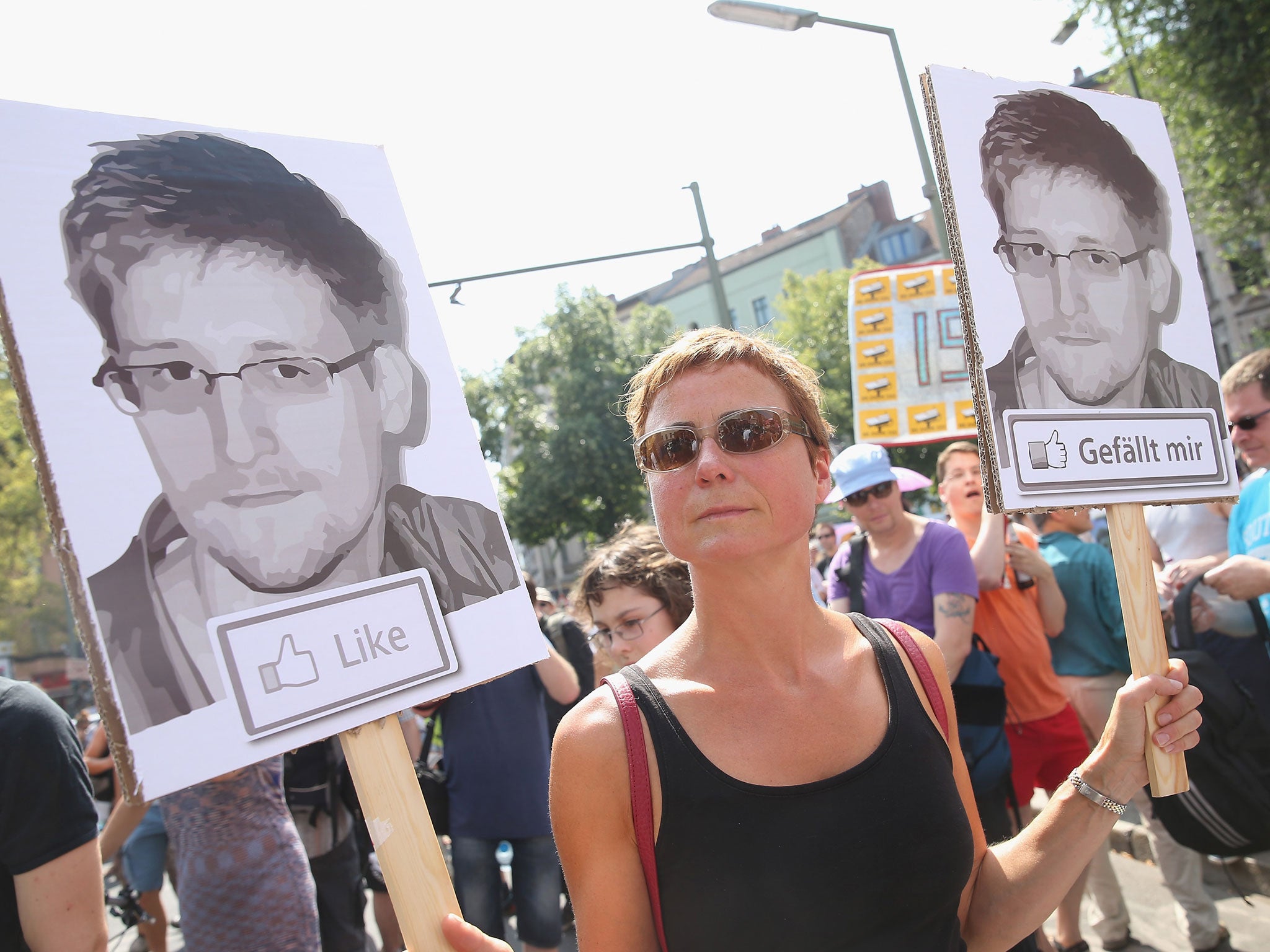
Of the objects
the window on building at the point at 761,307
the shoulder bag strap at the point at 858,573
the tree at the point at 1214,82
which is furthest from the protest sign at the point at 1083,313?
the window on building at the point at 761,307

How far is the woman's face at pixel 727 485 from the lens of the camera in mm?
1531

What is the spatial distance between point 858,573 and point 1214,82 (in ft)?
40.4

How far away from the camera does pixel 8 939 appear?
6.18 ft

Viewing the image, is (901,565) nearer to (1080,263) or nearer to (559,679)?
(559,679)

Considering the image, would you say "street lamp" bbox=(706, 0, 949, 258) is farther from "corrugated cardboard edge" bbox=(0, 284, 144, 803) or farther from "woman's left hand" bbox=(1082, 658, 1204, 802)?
"corrugated cardboard edge" bbox=(0, 284, 144, 803)

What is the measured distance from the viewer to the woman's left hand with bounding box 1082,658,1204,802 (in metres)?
1.68

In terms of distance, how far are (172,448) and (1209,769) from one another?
3.04 m

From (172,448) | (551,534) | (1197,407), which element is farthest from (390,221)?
(551,534)

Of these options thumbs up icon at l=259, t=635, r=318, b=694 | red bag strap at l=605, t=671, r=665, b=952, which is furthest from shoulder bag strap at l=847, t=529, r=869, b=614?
thumbs up icon at l=259, t=635, r=318, b=694

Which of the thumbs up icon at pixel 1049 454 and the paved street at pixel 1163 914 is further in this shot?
the paved street at pixel 1163 914

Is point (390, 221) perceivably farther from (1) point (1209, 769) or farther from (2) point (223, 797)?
(1) point (1209, 769)

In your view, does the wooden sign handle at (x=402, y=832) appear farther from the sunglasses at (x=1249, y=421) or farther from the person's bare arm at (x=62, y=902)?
the sunglasses at (x=1249, y=421)

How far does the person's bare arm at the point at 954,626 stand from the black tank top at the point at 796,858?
191 cm

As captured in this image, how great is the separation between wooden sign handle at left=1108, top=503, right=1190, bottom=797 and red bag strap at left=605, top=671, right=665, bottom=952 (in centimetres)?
100
